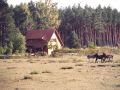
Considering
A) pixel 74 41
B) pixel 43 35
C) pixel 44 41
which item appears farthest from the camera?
pixel 74 41

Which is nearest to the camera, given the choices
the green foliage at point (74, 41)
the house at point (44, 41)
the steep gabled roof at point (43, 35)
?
the house at point (44, 41)

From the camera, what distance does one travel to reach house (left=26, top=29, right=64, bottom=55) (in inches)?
3241

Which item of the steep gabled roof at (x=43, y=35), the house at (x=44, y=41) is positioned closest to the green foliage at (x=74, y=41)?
the house at (x=44, y=41)

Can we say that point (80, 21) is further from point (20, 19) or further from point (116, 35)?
point (20, 19)

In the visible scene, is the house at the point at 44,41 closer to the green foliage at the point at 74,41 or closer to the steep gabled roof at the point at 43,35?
the steep gabled roof at the point at 43,35

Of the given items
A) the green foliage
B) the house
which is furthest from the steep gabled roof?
the green foliage

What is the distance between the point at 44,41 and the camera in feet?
273

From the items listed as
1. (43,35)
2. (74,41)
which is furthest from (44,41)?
(74,41)

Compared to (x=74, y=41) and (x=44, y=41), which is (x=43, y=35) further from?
(x=74, y=41)

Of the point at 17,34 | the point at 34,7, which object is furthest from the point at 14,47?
the point at 34,7

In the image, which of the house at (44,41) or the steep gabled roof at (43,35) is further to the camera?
the steep gabled roof at (43,35)

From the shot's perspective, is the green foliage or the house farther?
the green foliage

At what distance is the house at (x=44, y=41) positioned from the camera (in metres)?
82.3

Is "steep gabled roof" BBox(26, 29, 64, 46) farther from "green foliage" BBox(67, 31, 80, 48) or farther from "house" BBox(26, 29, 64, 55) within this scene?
"green foliage" BBox(67, 31, 80, 48)
